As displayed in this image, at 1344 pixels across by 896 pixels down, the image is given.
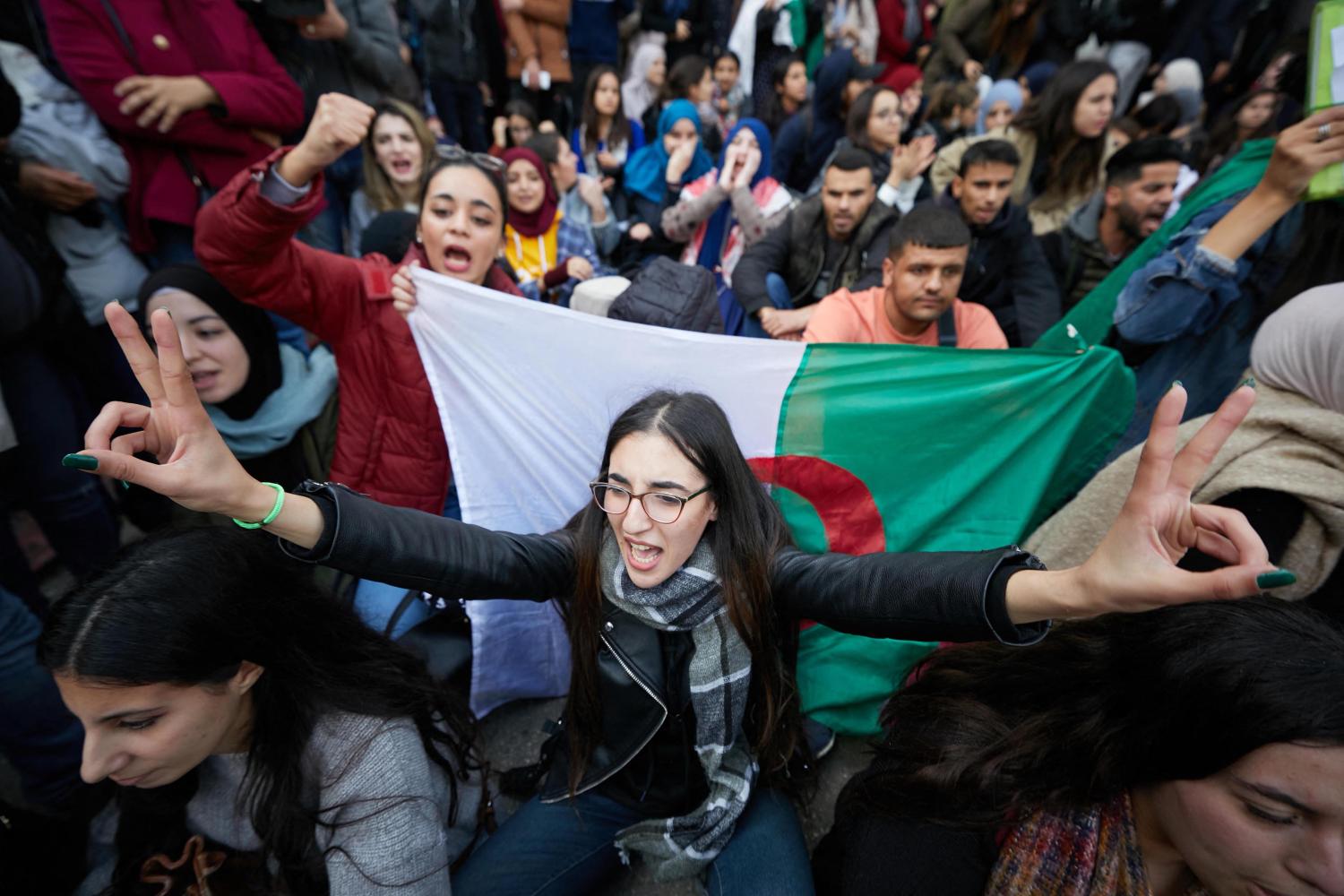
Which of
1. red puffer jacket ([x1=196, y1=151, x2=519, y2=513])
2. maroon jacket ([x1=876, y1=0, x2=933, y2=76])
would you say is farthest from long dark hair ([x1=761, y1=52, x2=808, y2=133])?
red puffer jacket ([x1=196, y1=151, x2=519, y2=513])

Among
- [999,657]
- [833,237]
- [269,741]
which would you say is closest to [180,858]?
[269,741]

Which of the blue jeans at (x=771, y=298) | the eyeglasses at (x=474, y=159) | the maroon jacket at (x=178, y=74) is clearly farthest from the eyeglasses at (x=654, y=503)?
the maroon jacket at (x=178, y=74)

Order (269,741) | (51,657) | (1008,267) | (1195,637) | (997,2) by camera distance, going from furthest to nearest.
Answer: (997,2) → (1008,267) → (269,741) → (51,657) → (1195,637)

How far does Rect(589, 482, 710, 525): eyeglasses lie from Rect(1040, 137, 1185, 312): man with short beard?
131 inches

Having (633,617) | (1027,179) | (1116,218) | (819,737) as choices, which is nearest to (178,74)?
(633,617)

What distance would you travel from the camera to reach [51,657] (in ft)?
4.49

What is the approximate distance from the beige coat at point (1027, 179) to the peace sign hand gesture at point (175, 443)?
457cm

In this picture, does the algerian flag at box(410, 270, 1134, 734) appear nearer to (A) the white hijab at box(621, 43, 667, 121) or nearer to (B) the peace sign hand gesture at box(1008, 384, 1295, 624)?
(B) the peace sign hand gesture at box(1008, 384, 1295, 624)

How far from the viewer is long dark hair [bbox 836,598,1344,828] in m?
1.15

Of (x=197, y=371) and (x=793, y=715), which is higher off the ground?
(x=197, y=371)

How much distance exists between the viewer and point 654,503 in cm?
164

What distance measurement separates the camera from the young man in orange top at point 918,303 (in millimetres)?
2766

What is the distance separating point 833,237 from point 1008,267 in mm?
1035

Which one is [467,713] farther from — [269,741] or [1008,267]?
[1008,267]
